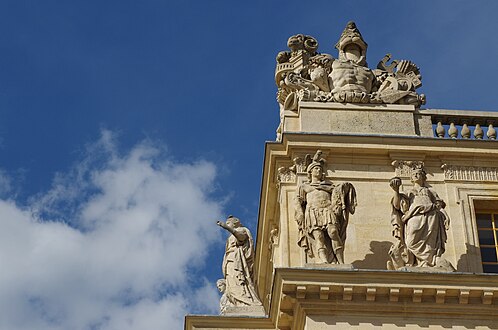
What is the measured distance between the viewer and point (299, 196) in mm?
25219

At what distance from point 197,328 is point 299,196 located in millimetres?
→ 3089

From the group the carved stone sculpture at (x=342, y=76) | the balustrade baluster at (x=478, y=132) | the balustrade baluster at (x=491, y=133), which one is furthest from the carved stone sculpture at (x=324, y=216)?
the balustrade baluster at (x=491, y=133)

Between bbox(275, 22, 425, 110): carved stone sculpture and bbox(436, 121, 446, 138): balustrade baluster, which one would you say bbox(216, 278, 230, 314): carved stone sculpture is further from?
bbox(436, 121, 446, 138): balustrade baluster

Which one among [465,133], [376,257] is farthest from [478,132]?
[376,257]

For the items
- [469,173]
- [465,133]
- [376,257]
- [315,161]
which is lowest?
[376,257]

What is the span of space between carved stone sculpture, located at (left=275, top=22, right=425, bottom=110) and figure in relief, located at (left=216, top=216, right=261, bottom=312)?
2633 millimetres

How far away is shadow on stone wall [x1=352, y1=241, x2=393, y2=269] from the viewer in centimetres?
2512

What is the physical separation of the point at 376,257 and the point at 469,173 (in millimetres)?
2834

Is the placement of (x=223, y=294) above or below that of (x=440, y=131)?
below

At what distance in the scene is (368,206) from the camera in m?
26.1

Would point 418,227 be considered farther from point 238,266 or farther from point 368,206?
point 238,266

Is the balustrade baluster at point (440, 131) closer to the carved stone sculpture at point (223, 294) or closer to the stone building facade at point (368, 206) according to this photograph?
the stone building facade at point (368, 206)

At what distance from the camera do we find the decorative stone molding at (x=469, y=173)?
26.7 meters

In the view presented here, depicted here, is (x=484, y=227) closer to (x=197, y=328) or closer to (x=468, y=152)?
(x=468, y=152)
